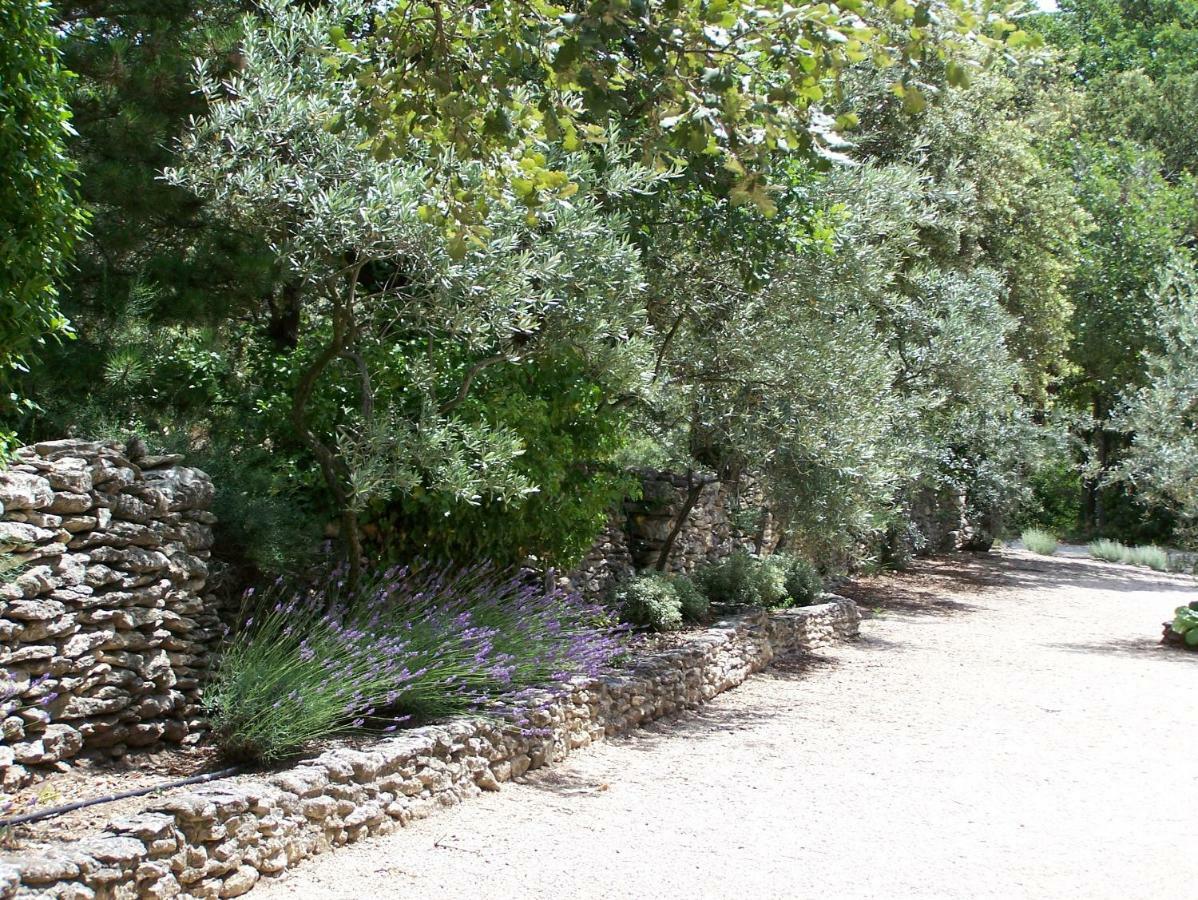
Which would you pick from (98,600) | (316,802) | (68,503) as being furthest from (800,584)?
(68,503)

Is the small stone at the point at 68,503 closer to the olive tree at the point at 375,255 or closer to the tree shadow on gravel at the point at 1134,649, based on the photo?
the olive tree at the point at 375,255

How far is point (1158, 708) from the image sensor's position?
32.4 ft

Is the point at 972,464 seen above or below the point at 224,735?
above

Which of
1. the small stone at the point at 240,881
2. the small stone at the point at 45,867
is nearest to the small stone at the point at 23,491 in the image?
the small stone at the point at 45,867

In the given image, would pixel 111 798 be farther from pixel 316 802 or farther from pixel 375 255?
pixel 375 255

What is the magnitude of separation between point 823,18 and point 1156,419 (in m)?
13.8

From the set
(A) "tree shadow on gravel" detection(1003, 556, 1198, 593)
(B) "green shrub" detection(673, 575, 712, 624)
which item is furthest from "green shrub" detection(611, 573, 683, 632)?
(A) "tree shadow on gravel" detection(1003, 556, 1198, 593)

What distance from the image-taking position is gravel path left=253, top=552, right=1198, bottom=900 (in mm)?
5316

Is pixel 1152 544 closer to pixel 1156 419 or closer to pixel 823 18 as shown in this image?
pixel 1156 419

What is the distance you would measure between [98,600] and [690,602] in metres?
6.67

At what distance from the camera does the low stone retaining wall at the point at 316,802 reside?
13.4 ft

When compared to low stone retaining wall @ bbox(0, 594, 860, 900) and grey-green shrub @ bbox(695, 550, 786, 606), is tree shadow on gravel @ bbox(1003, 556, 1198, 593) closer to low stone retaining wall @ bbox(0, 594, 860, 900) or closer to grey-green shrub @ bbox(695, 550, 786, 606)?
grey-green shrub @ bbox(695, 550, 786, 606)

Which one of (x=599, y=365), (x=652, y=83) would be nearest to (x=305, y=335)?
(x=599, y=365)

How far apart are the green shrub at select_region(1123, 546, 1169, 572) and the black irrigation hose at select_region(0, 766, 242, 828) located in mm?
23870
